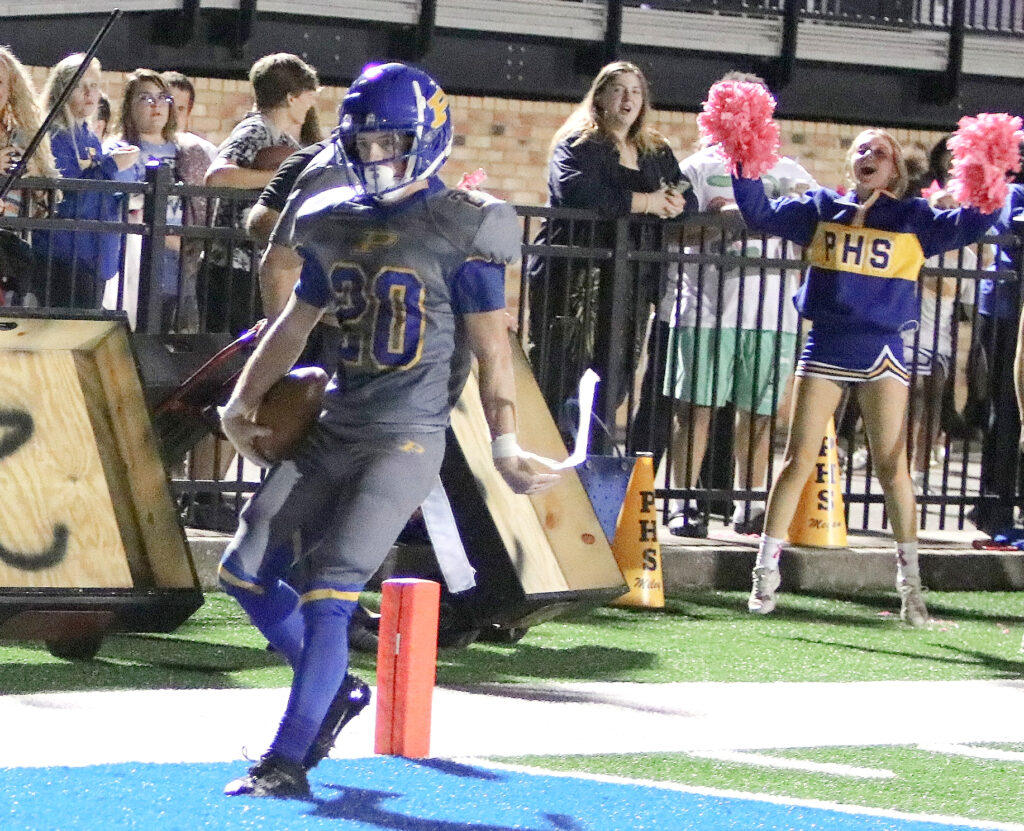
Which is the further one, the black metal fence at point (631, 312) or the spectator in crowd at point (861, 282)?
the black metal fence at point (631, 312)

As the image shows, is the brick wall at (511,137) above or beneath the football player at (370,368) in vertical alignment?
above

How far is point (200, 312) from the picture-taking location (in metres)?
9.64

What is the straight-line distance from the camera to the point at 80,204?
9367mm

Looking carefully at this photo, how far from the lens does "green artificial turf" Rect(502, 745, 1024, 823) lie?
5.54 m

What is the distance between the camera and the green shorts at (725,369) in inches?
412

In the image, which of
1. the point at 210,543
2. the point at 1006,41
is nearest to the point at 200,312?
the point at 210,543

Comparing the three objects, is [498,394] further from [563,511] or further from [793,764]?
[563,511]

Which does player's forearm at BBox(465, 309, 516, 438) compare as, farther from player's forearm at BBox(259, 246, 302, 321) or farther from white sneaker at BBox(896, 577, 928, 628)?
white sneaker at BBox(896, 577, 928, 628)

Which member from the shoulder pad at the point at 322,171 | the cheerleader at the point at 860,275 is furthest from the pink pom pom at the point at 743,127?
the shoulder pad at the point at 322,171

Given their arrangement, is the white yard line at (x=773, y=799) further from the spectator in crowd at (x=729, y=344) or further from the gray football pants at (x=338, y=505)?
the spectator in crowd at (x=729, y=344)

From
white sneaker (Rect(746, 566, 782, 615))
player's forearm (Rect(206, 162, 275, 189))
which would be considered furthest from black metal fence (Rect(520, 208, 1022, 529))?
player's forearm (Rect(206, 162, 275, 189))

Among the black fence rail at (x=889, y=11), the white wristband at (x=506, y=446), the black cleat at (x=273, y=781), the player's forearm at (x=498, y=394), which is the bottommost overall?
the black cleat at (x=273, y=781)

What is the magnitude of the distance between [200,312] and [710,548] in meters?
2.70

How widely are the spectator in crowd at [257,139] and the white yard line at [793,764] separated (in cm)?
406
